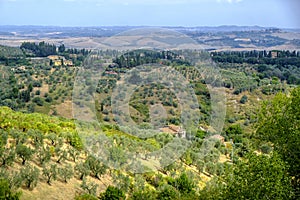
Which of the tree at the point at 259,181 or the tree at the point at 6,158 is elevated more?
the tree at the point at 259,181

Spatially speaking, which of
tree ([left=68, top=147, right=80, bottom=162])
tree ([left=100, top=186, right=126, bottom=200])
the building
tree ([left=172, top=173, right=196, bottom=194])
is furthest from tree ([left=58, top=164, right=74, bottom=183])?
the building

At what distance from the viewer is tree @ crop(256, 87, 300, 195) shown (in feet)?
27.4

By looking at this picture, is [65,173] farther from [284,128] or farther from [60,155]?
[284,128]

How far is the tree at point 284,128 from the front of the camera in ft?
27.4

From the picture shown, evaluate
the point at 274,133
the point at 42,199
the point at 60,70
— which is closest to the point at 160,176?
the point at 42,199

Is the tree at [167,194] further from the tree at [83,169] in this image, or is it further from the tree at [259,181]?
the tree at [259,181]

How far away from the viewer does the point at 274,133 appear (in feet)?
29.8

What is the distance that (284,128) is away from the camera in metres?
8.80

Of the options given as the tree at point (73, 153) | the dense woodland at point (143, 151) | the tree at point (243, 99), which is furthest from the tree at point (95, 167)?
the tree at point (243, 99)

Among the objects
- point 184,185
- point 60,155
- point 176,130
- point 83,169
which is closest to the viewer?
point 83,169

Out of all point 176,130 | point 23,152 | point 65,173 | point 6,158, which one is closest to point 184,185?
point 65,173

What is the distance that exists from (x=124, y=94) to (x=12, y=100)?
13697 millimetres

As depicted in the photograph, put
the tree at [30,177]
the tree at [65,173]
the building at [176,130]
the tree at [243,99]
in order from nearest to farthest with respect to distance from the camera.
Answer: the tree at [30,177] < the tree at [65,173] < the building at [176,130] < the tree at [243,99]

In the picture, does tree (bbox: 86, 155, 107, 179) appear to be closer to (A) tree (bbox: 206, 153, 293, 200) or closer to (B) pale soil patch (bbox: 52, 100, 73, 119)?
(A) tree (bbox: 206, 153, 293, 200)
